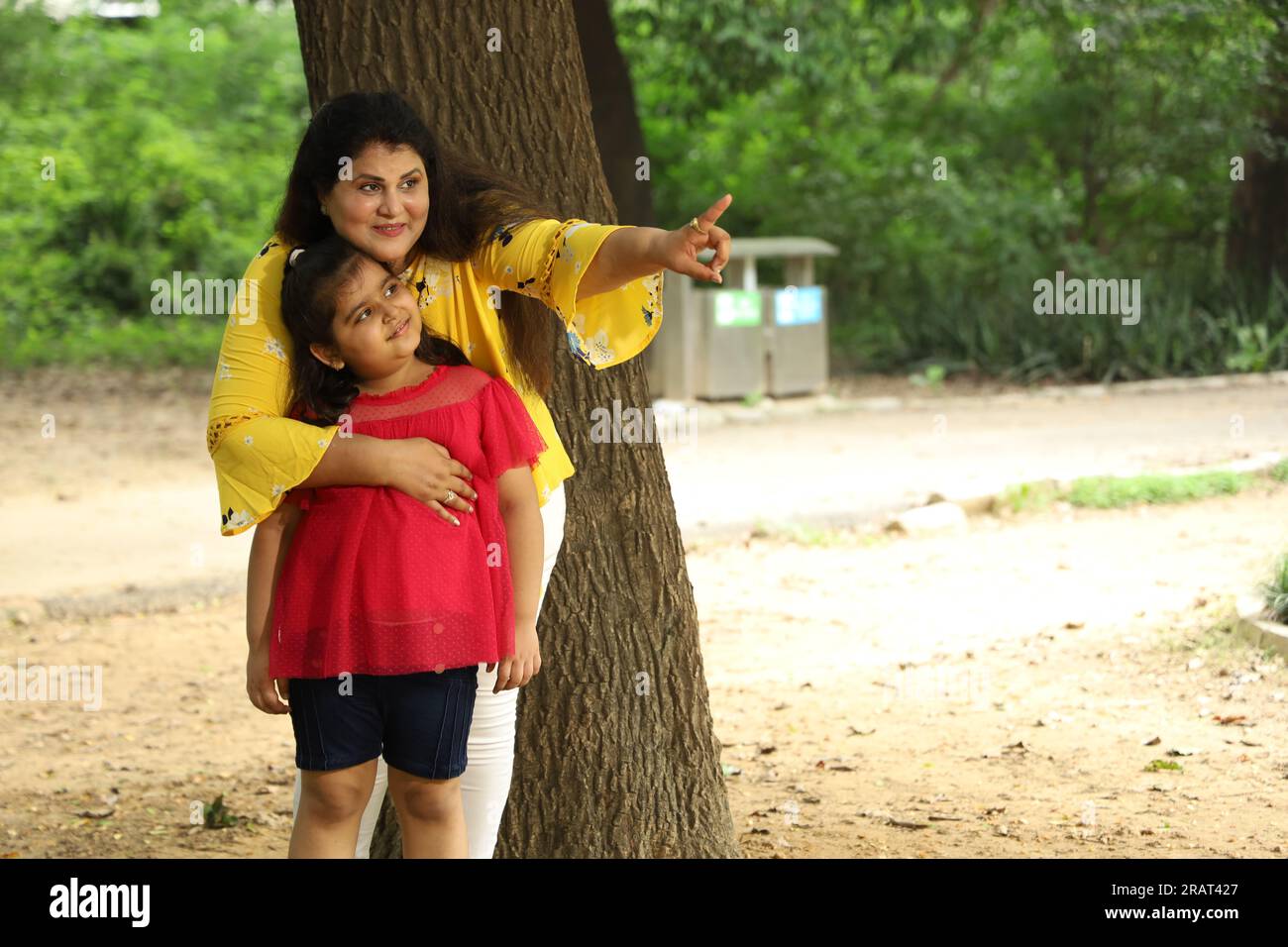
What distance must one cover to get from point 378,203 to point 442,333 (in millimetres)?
287

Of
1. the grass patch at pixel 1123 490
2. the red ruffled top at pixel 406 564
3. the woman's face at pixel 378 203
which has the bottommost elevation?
the grass patch at pixel 1123 490

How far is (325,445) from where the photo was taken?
2.67 m

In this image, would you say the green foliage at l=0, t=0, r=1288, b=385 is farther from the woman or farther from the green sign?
the woman

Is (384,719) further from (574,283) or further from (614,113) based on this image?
(614,113)

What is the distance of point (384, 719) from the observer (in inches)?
108

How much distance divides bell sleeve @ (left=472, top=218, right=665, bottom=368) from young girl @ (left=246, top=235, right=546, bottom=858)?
191mm

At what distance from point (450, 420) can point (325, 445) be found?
0.76ft

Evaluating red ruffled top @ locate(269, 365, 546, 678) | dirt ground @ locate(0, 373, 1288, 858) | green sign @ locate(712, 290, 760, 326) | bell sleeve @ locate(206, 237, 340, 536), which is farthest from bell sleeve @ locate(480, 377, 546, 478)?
green sign @ locate(712, 290, 760, 326)

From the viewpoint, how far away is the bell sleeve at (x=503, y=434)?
2.79 m

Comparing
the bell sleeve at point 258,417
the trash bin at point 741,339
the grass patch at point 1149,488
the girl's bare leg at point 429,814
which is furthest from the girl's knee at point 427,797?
the trash bin at point 741,339

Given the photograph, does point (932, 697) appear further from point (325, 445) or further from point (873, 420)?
point (873, 420)

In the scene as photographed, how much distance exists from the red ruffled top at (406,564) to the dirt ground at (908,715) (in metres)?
1.68

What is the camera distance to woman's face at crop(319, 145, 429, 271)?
277 cm

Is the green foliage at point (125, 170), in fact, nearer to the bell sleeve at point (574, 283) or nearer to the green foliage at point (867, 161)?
the green foliage at point (867, 161)
